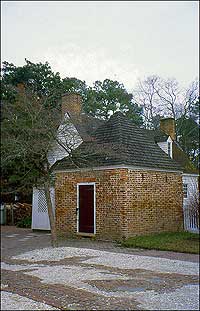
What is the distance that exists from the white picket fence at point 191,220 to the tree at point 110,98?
1064 centimetres

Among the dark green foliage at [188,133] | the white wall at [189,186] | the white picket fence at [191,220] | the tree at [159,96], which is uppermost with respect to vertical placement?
the tree at [159,96]

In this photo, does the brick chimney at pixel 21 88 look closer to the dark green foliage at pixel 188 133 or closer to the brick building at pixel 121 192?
the dark green foliage at pixel 188 133

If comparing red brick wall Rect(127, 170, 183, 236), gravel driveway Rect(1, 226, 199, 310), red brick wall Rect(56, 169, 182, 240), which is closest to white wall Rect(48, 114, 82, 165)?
gravel driveway Rect(1, 226, 199, 310)

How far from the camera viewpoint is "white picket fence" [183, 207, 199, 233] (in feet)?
42.3

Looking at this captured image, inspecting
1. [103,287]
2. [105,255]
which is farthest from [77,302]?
[105,255]

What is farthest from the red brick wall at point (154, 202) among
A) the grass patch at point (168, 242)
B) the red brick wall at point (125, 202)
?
the grass patch at point (168, 242)

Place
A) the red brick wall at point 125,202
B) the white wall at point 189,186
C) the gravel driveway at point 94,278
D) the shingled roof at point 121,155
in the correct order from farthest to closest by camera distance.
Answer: the white wall at point 189,186, the red brick wall at point 125,202, the shingled roof at point 121,155, the gravel driveway at point 94,278

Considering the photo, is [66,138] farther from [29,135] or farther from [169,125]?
[169,125]

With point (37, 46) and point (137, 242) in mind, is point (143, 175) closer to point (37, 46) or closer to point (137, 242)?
point (137, 242)

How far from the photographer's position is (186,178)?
46.2 feet

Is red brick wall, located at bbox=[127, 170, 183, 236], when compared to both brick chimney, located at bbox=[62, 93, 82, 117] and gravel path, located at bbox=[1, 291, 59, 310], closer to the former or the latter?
gravel path, located at bbox=[1, 291, 59, 310]

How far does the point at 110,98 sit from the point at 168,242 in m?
9.63

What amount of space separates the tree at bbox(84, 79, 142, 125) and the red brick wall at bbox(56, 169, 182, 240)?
379 inches

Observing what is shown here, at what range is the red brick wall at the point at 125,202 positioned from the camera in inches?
484
